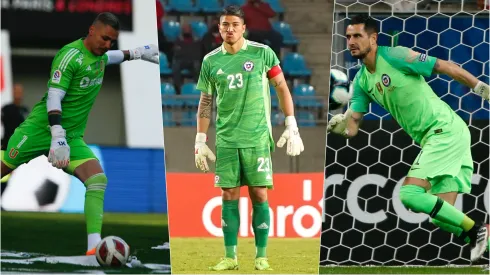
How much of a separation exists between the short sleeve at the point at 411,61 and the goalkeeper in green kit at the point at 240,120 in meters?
0.65

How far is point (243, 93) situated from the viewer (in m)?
6.94

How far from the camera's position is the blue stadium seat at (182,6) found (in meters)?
7.26

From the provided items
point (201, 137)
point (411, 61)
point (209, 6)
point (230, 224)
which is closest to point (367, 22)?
point (411, 61)

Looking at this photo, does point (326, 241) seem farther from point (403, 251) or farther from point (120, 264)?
point (120, 264)

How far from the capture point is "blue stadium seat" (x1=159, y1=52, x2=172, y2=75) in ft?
24.1

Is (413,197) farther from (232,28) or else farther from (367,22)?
(232,28)

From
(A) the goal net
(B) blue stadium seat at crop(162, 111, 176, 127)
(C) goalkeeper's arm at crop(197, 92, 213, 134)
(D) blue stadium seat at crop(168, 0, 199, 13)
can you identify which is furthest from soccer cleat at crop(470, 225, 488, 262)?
(D) blue stadium seat at crop(168, 0, 199, 13)

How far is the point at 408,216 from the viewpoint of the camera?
25.2ft

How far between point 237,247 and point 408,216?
3.77 feet

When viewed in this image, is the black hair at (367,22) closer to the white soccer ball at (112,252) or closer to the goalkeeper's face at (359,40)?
the goalkeeper's face at (359,40)

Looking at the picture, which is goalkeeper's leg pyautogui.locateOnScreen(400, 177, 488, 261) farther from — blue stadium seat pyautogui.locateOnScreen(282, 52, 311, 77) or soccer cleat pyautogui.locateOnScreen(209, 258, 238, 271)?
soccer cleat pyautogui.locateOnScreen(209, 258, 238, 271)

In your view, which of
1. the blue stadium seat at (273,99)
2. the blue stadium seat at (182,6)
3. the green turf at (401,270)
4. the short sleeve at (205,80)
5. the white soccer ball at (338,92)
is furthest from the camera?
the green turf at (401,270)

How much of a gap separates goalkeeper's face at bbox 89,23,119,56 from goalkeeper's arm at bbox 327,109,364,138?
1395 mm

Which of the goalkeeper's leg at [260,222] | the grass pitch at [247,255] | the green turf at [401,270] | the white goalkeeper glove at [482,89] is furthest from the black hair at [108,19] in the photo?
the white goalkeeper glove at [482,89]
